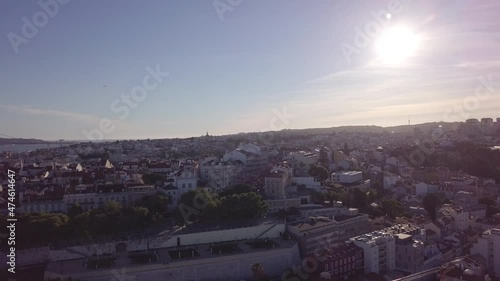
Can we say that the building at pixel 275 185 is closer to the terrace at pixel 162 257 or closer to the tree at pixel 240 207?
the tree at pixel 240 207

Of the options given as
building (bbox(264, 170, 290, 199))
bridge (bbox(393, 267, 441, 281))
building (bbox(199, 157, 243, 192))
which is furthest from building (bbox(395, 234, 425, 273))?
building (bbox(199, 157, 243, 192))

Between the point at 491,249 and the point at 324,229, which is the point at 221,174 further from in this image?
the point at 491,249

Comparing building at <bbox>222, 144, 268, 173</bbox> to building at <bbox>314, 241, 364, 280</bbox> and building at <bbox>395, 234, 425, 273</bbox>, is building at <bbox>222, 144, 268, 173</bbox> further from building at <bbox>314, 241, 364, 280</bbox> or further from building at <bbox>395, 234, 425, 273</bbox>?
building at <bbox>395, 234, 425, 273</bbox>

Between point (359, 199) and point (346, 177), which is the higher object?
point (346, 177)

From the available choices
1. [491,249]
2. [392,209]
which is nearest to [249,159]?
[392,209]

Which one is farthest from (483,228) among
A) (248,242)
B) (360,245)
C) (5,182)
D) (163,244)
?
(5,182)

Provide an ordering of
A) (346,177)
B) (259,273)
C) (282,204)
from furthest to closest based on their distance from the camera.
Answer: (346,177) < (282,204) < (259,273)

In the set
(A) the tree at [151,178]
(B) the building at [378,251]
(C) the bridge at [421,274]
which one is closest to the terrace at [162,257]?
(B) the building at [378,251]
